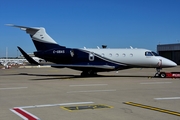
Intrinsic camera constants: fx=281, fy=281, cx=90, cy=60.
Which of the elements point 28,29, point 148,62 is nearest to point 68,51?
point 28,29

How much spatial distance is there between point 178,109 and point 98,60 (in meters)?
18.9

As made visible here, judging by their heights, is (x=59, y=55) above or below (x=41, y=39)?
below

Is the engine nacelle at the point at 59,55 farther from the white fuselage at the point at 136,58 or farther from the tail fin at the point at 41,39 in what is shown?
the white fuselage at the point at 136,58

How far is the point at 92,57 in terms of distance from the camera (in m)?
28.3

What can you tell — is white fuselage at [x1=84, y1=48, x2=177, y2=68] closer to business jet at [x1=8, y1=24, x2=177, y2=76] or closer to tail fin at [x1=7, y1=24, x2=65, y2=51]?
business jet at [x1=8, y1=24, x2=177, y2=76]

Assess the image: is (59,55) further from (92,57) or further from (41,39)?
(92,57)

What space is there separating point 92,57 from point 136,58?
173 inches

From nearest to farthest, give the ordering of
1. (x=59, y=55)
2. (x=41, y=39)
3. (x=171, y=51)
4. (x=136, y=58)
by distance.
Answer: (x=136, y=58) < (x=59, y=55) < (x=41, y=39) < (x=171, y=51)

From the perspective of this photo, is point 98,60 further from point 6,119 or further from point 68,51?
point 6,119


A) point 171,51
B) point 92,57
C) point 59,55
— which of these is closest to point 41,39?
point 59,55

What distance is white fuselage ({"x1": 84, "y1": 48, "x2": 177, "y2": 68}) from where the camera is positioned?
1048 inches

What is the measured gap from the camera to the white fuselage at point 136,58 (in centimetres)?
2661

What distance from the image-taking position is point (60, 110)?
9414mm

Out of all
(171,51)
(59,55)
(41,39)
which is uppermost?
(171,51)
